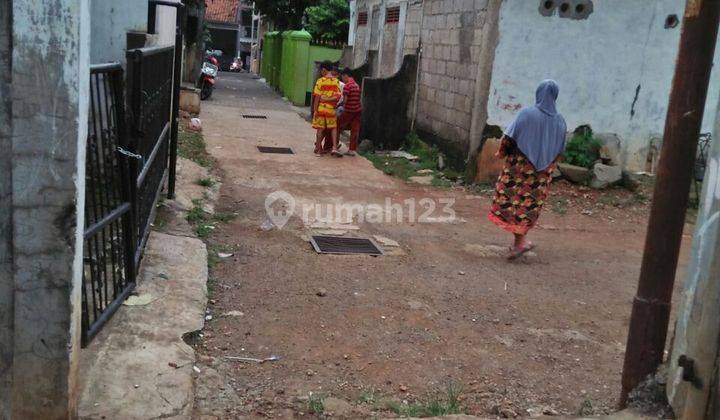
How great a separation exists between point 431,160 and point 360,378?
7.61 m

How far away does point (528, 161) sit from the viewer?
20.1ft

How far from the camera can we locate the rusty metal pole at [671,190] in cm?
286

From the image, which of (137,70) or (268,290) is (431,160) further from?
(137,70)

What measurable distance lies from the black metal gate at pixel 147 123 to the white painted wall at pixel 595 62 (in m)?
4.68

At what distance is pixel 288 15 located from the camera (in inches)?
1118

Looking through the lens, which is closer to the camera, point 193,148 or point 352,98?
point 193,148

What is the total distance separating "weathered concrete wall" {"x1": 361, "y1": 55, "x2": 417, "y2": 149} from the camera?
12367mm

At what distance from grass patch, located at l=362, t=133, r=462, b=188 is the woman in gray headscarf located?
3.16 m

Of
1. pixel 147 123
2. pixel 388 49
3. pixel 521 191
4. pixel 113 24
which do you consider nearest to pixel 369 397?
pixel 147 123

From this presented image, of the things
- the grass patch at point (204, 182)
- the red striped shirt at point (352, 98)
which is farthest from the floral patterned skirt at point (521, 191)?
the red striped shirt at point (352, 98)

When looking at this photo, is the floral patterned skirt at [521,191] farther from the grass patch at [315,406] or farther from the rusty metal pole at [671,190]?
the grass patch at [315,406]

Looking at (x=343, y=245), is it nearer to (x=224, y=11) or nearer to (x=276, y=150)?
(x=276, y=150)

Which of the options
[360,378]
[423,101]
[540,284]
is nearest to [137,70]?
[360,378]

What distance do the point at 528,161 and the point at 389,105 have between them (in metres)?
6.55
